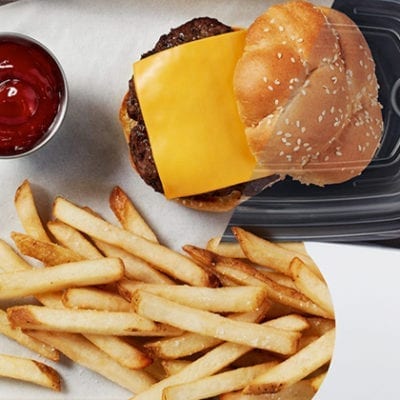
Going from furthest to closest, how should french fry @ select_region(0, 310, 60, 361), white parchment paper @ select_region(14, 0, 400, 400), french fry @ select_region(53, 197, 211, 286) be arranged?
white parchment paper @ select_region(14, 0, 400, 400)
french fry @ select_region(0, 310, 60, 361)
french fry @ select_region(53, 197, 211, 286)

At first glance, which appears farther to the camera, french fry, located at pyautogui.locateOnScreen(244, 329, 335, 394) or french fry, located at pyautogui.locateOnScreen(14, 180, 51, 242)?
french fry, located at pyautogui.locateOnScreen(14, 180, 51, 242)

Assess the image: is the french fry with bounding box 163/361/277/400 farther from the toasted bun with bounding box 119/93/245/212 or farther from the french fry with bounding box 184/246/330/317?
the toasted bun with bounding box 119/93/245/212

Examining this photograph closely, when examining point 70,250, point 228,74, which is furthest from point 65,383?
point 228,74

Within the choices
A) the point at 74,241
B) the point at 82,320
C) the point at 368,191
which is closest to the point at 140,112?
the point at 74,241

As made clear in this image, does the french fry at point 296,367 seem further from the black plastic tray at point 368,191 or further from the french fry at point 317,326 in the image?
the black plastic tray at point 368,191

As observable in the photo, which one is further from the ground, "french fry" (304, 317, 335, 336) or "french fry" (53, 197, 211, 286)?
"french fry" (53, 197, 211, 286)

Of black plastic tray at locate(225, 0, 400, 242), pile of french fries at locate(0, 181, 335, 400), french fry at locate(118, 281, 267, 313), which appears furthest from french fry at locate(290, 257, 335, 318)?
black plastic tray at locate(225, 0, 400, 242)

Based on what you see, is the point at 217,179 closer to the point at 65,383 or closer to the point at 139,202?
the point at 139,202

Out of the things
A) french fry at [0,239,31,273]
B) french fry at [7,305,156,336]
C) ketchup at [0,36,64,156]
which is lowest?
french fry at [7,305,156,336]
